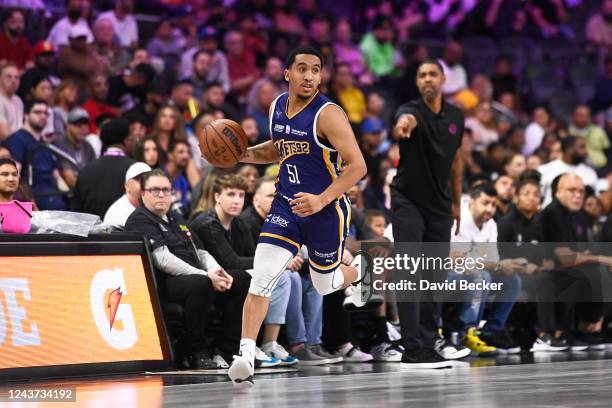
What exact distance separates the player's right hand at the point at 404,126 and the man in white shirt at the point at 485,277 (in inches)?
76.8

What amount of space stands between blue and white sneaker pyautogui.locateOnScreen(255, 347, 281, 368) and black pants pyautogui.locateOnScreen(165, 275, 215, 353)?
464mm

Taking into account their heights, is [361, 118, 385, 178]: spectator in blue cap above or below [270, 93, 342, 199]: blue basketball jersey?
above

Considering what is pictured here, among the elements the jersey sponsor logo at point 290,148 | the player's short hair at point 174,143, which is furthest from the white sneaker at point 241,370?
the player's short hair at point 174,143

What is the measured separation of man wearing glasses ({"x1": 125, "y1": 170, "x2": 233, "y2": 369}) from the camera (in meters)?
8.99

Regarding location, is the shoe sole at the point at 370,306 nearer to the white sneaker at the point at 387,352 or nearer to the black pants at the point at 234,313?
the white sneaker at the point at 387,352

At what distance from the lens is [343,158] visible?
7340 millimetres

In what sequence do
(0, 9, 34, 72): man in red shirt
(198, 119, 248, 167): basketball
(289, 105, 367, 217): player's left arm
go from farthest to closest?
(0, 9, 34, 72): man in red shirt → (198, 119, 248, 167): basketball → (289, 105, 367, 217): player's left arm

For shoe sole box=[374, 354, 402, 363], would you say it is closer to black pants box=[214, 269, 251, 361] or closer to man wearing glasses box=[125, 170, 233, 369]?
black pants box=[214, 269, 251, 361]

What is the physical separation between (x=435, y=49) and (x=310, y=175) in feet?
44.0

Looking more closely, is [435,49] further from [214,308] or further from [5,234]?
[5,234]

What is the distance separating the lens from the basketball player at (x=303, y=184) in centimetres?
732

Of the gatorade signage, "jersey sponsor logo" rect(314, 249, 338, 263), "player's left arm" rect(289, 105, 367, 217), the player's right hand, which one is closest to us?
"player's left arm" rect(289, 105, 367, 217)

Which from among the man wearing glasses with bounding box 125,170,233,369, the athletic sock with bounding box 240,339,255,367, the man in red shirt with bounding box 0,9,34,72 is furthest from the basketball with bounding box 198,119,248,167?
the man in red shirt with bounding box 0,9,34,72

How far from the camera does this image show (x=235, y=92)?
16.0 meters
